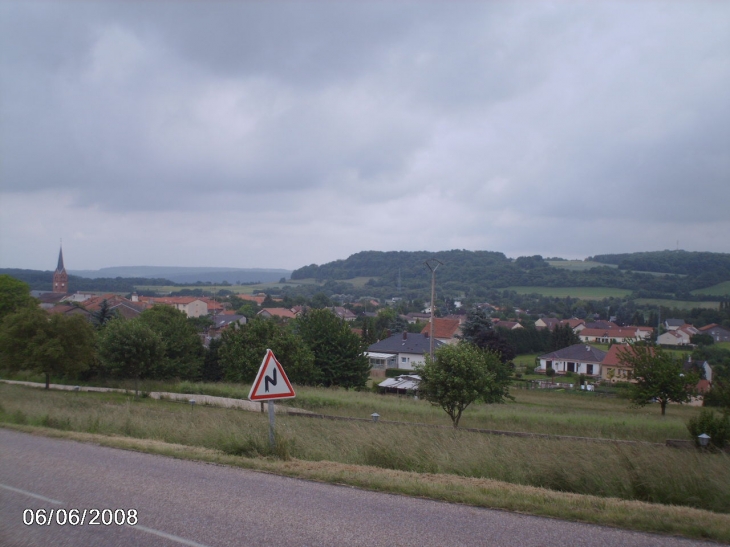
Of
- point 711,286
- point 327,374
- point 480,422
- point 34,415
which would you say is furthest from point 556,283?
point 34,415

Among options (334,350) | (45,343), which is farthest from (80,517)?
(334,350)

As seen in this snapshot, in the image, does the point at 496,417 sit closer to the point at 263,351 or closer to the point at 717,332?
the point at 263,351

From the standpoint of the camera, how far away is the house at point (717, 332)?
9512 centimetres

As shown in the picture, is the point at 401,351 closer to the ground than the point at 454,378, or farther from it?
closer to the ground

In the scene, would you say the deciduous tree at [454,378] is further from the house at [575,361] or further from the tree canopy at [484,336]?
the house at [575,361]

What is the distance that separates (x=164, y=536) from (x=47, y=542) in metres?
1.09

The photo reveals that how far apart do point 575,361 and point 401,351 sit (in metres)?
21.6

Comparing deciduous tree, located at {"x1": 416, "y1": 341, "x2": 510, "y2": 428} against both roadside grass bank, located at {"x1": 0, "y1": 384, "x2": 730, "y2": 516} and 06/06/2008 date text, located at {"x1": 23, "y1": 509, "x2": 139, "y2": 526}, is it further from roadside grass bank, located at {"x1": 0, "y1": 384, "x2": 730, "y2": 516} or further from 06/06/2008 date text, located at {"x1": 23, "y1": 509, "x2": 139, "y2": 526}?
06/06/2008 date text, located at {"x1": 23, "y1": 509, "x2": 139, "y2": 526}

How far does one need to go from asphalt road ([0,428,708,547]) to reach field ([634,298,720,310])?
13526cm

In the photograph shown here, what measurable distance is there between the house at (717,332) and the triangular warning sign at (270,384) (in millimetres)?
102676

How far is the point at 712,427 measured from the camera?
1262 centimetres

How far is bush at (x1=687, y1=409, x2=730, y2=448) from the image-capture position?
12.4 meters

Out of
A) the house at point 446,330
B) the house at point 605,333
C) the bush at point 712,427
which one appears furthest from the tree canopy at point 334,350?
the house at point 605,333

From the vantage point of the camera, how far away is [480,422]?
21234 mm
